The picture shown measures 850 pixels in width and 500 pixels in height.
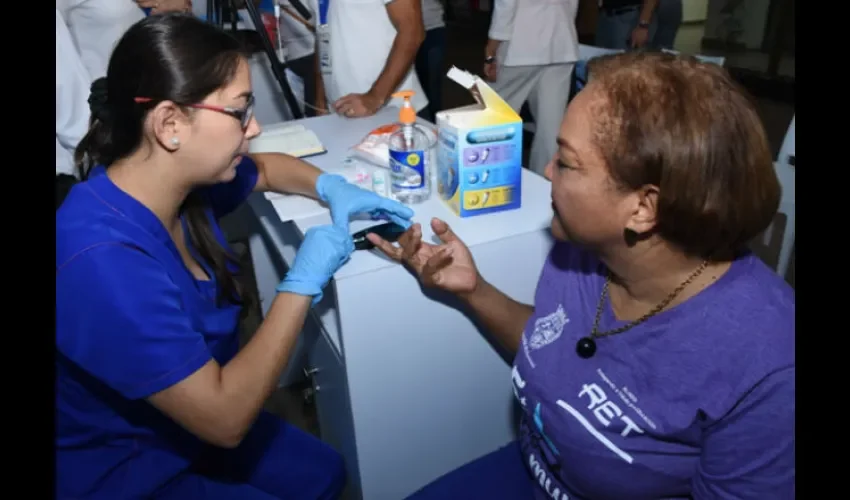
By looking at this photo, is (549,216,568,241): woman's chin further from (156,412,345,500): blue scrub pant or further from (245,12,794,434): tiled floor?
(156,412,345,500): blue scrub pant

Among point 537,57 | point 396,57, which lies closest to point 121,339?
point 396,57

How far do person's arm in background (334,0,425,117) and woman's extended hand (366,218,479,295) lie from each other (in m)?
0.84

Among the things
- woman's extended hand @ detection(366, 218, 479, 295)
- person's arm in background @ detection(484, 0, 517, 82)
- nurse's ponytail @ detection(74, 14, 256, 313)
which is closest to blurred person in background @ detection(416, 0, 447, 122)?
person's arm in background @ detection(484, 0, 517, 82)

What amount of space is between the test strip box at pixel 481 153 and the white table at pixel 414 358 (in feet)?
0.12

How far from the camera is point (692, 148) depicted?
2.31 ft

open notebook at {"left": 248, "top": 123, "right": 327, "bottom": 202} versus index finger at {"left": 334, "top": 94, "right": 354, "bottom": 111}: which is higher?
index finger at {"left": 334, "top": 94, "right": 354, "bottom": 111}

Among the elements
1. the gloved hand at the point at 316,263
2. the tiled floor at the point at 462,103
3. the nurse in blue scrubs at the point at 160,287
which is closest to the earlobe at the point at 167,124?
the nurse in blue scrubs at the point at 160,287

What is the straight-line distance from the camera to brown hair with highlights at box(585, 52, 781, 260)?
708mm

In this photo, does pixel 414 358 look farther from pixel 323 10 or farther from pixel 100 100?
pixel 323 10

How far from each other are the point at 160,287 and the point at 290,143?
0.76 metres
